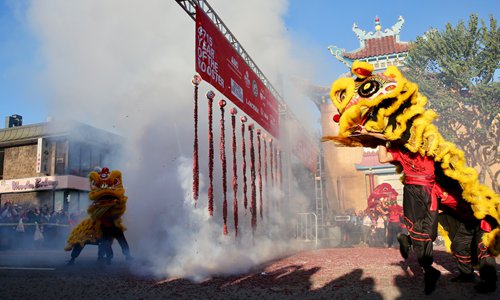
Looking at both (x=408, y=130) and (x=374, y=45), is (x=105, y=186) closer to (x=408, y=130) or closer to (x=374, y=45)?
(x=408, y=130)

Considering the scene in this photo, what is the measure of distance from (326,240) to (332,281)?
32.6 ft

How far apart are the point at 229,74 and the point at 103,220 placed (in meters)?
4.02

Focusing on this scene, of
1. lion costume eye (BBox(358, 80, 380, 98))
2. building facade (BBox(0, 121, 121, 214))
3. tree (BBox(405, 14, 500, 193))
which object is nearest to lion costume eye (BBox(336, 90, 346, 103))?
lion costume eye (BBox(358, 80, 380, 98))

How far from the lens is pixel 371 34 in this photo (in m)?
20.9

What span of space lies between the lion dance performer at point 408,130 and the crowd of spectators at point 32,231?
429 inches

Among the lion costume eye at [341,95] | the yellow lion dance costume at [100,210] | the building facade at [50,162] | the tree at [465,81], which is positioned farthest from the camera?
the building facade at [50,162]

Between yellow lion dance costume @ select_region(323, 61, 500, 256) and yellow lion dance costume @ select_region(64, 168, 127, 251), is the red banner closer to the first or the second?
yellow lion dance costume @ select_region(64, 168, 127, 251)

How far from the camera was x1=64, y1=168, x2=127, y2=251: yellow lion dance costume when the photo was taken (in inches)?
275

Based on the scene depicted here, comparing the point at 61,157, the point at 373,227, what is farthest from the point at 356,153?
the point at 61,157

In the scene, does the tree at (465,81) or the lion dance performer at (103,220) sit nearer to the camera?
the lion dance performer at (103,220)

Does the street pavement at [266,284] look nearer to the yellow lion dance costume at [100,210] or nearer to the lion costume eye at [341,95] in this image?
the yellow lion dance costume at [100,210]

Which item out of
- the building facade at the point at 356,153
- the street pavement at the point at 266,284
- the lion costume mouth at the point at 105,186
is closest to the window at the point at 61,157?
the building facade at the point at 356,153

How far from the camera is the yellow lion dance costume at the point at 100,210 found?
6.99 m

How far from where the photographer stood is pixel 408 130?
415 centimetres
